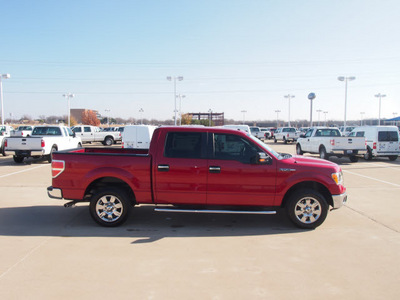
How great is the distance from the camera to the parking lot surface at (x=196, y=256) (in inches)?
150

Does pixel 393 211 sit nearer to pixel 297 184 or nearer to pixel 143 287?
pixel 297 184

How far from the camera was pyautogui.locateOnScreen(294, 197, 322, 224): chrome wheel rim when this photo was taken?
5.95 metres

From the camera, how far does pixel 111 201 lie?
6016mm

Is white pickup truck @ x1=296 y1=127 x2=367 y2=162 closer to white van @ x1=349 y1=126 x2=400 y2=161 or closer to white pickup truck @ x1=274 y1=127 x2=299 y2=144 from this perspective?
white van @ x1=349 y1=126 x2=400 y2=161

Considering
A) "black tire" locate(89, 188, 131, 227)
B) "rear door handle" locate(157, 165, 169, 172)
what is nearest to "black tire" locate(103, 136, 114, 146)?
"black tire" locate(89, 188, 131, 227)

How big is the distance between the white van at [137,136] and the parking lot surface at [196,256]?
7559mm

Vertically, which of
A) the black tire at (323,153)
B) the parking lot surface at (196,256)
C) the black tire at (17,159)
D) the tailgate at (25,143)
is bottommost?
the parking lot surface at (196,256)

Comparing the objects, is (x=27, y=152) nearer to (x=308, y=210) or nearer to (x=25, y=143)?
(x=25, y=143)

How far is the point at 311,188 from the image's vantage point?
6.15 meters

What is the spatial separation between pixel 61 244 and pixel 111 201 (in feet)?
3.75

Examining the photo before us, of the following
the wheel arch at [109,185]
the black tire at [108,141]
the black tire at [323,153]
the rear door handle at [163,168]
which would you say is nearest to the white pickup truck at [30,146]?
the wheel arch at [109,185]

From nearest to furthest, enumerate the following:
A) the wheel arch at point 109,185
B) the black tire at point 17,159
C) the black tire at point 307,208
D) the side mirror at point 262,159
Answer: the side mirror at point 262,159 < the black tire at point 307,208 < the wheel arch at point 109,185 < the black tire at point 17,159

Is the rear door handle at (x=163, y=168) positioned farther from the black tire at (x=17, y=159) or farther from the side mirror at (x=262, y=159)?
the black tire at (x=17, y=159)

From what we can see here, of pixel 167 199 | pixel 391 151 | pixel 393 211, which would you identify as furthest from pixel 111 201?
pixel 391 151
